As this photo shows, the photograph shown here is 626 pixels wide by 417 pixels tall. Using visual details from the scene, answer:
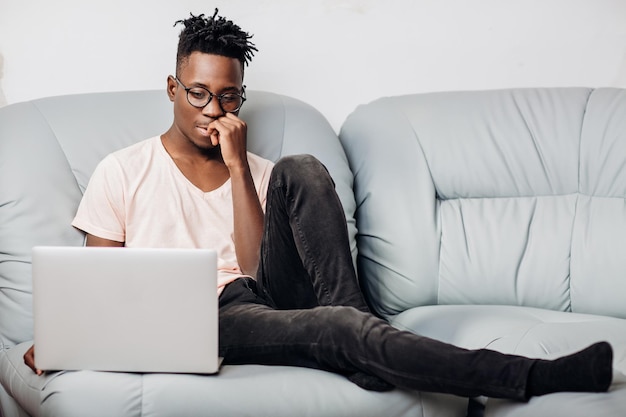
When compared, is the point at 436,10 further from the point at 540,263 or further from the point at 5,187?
the point at 5,187

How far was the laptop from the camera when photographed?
61.3 inches

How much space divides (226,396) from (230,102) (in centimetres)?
84

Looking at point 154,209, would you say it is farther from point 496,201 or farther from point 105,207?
point 496,201

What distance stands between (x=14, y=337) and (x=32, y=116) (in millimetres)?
564

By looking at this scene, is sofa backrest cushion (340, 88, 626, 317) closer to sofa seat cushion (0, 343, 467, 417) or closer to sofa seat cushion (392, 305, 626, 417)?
sofa seat cushion (392, 305, 626, 417)

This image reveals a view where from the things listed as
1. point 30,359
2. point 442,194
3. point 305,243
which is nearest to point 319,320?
point 305,243

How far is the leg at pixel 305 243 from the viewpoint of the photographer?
184cm

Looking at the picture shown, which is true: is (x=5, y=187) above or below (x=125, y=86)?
below

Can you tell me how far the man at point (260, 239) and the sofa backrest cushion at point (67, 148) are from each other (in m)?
0.11

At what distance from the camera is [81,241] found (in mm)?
2141

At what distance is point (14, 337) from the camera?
2.08m

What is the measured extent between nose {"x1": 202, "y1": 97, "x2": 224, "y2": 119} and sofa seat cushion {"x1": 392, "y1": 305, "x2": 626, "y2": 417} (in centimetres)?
68

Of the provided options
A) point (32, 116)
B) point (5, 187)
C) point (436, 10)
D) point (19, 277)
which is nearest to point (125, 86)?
point (32, 116)

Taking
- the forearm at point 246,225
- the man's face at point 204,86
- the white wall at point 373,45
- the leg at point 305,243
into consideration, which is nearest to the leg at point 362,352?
the leg at point 305,243
